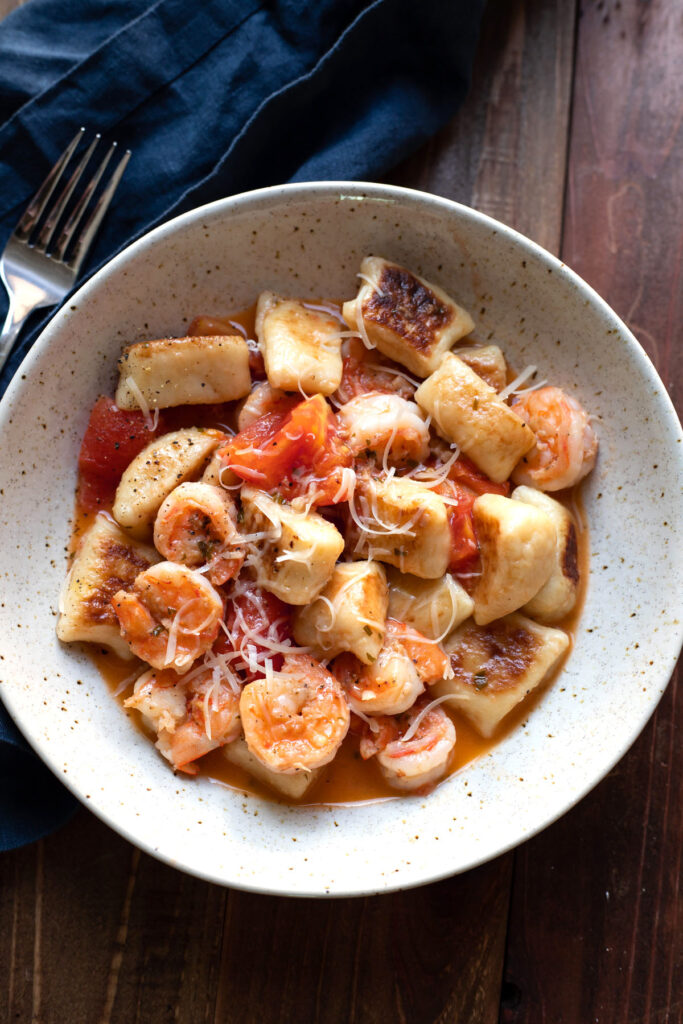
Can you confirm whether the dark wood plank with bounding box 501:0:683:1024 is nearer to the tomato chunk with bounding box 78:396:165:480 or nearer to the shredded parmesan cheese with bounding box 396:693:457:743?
the shredded parmesan cheese with bounding box 396:693:457:743

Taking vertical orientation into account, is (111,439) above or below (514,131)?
below

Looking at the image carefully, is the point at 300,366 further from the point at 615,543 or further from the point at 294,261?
the point at 615,543

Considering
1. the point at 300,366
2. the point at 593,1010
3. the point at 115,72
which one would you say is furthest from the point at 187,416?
the point at 593,1010

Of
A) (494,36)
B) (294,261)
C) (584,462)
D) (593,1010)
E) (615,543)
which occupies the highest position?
(494,36)

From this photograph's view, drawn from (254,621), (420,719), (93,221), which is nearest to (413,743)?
(420,719)

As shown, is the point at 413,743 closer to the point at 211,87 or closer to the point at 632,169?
the point at 632,169
